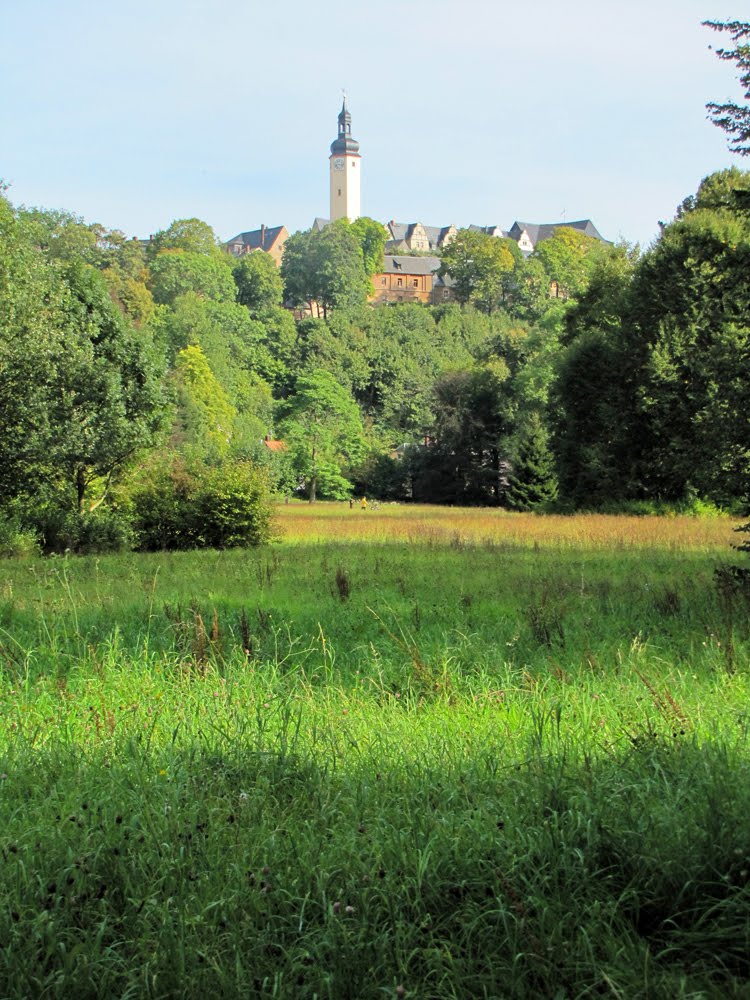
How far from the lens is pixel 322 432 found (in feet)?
244

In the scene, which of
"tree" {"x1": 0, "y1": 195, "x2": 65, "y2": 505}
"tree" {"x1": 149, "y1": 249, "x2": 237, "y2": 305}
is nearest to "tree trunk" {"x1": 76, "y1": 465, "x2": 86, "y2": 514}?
"tree" {"x1": 0, "y1": 195, "x2": 65, "y2": 505}

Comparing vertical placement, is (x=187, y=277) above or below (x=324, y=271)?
below

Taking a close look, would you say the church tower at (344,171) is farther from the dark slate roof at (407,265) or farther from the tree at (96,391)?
the tree at (96,391)

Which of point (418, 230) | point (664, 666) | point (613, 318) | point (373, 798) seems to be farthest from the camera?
point (418, 230)

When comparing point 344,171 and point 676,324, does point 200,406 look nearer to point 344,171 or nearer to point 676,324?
point 676,324

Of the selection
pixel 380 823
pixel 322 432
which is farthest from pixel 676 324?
pixel 322 432

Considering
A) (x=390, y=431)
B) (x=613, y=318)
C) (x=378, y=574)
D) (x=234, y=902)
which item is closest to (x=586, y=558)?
(x=378, y=574)

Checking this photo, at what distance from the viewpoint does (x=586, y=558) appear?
15.6 metres

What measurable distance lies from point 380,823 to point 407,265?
16274 cm

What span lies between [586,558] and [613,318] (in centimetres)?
2899

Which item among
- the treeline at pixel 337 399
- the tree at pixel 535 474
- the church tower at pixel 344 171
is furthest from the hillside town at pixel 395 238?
the tree at pixel 535 474

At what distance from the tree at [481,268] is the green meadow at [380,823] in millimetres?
126834

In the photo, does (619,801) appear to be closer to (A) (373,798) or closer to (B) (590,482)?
(A) (373,798)

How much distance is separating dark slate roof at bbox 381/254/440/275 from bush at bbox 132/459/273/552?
140 m
